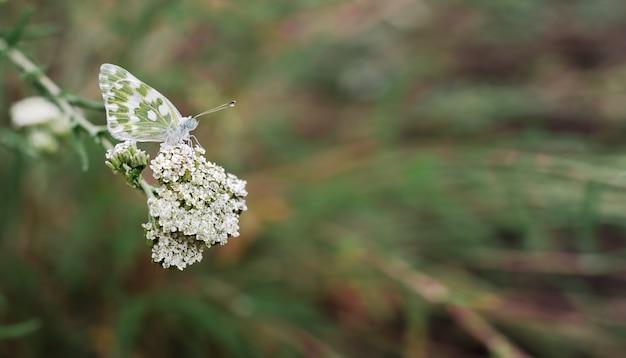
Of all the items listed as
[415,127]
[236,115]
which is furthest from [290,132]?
[415,127]

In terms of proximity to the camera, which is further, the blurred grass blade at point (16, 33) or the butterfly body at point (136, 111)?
the blurred grass blade at point (16, 33)

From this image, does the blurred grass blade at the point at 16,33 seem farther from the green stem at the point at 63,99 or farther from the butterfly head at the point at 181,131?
the butterfly head at the point at 181,131

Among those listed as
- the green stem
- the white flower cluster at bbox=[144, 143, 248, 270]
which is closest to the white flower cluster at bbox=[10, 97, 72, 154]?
the green stem

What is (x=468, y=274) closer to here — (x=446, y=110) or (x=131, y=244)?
(x=446, y=110)

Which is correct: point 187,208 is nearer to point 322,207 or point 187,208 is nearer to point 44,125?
point 44,125

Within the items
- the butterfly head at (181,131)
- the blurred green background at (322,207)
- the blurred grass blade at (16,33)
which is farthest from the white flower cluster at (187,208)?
the blurred green background at (322,207)

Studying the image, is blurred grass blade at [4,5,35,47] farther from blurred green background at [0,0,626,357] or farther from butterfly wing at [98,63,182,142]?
butterfly wing at [98,63,182,142]
